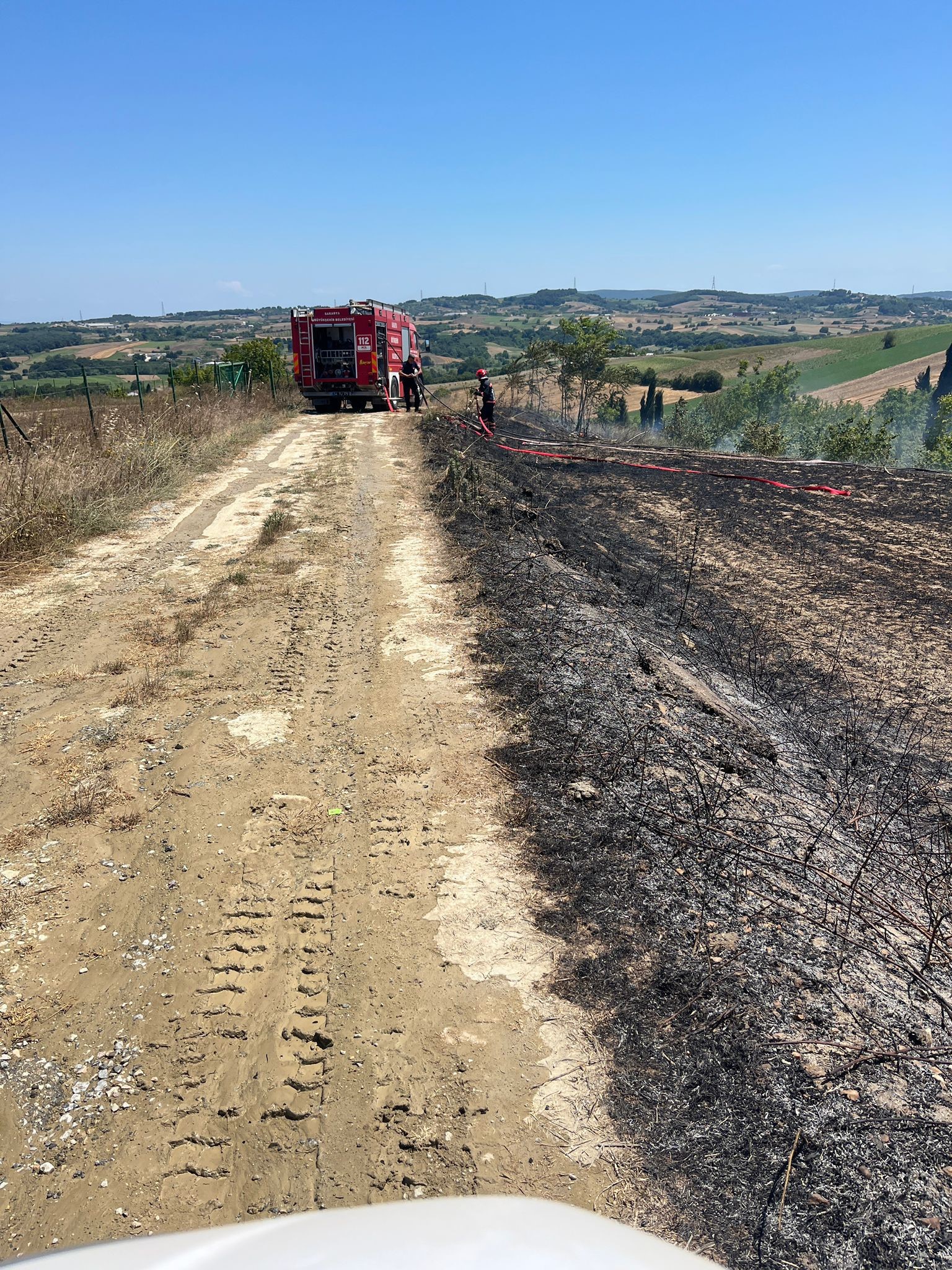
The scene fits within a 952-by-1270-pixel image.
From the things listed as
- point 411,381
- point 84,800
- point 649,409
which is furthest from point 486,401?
point 649,409

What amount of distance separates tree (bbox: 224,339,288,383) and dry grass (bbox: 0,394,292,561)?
48.9 ft

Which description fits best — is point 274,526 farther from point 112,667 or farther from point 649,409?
point 649,409

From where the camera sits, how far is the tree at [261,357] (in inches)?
1407

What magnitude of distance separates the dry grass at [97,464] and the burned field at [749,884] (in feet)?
19.4

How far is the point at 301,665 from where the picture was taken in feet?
22.3

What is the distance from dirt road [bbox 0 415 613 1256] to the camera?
2662 millimetres

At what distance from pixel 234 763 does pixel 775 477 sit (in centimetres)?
1702

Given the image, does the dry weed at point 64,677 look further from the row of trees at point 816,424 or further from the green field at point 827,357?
the green field at point 827,357

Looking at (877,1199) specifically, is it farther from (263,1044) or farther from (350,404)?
(350,404)

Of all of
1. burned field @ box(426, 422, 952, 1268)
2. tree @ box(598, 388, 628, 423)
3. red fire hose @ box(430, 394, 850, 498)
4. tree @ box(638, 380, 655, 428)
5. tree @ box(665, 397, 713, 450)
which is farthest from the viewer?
tree @ box(638, 380, 655, 428)

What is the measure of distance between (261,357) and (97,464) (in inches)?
1227

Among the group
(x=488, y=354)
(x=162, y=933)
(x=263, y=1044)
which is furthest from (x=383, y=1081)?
(x=488, y=354)

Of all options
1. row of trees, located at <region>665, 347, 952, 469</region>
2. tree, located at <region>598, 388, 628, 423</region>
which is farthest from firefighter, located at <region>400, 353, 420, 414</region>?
tree, located at <region>598, 388, 628, 423</region>

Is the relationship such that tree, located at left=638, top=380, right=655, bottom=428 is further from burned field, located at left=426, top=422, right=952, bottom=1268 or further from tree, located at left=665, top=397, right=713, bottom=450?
→ burned field, located at left=426, top=422, right=952, bottom=1268
